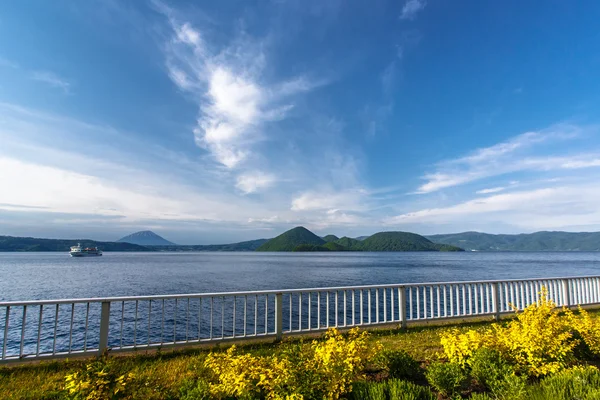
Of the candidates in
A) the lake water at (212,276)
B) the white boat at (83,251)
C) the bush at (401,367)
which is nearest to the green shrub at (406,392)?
the bush at (401,367)

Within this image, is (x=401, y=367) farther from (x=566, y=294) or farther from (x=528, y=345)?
(x=566, y=294)

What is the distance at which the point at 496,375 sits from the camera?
4.18 metres

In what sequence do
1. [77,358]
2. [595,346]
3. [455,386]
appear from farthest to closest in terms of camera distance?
[77,358] < [595,346] < [455,386]

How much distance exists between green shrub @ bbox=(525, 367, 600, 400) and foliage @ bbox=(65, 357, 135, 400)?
4612 millimetres

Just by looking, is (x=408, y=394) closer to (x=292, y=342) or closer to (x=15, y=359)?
(x=292, y=342)

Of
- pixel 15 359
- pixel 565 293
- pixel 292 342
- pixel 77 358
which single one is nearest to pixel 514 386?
pixel 292 342

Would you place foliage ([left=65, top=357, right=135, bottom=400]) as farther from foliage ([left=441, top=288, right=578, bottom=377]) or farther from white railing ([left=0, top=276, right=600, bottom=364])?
foliage ([left=441, top=288, right=578, bottom=377])

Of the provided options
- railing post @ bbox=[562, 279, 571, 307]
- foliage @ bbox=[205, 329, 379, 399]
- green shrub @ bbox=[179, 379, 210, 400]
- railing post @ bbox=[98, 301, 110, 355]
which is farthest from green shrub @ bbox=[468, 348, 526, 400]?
railing post @ bbox=[562, 279, 571, 307]

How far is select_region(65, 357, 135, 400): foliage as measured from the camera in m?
3.47

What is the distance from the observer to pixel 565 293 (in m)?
10.8

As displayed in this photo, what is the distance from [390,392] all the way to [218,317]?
17084mm

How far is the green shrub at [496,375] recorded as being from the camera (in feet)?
12.3

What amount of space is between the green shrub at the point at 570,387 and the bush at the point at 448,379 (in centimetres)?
78

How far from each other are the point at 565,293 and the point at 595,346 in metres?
6.72
